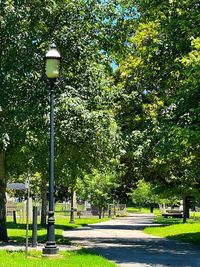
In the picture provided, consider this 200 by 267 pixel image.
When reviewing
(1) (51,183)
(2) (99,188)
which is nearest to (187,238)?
(1) (51,183)

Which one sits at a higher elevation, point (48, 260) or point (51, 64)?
point (51, 64)

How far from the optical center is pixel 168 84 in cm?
2123

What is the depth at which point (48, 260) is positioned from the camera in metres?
13.2

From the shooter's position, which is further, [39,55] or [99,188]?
[99,188]

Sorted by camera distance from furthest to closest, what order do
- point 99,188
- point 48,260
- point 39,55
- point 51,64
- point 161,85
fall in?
point 99,188
point 161,85
point 39,55
point 51,64
point 48,260

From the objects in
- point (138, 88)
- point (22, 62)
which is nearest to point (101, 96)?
point (22, 62)

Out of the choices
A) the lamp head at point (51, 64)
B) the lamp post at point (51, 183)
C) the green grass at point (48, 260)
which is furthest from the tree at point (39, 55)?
the green grass at point (48, 260)

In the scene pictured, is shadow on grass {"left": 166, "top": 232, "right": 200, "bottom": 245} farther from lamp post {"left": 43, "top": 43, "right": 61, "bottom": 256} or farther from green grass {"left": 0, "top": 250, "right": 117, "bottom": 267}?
lamp post {"left": 43, "top": 43, "right": 61, "bottom": 256}

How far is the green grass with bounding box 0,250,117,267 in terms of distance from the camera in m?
12.3

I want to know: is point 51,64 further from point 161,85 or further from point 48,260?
point 161,85

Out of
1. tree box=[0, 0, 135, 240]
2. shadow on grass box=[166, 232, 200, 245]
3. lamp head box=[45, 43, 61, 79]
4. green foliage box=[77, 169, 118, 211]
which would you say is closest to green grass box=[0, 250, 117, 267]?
tree box=[0, 0, 135, 240]

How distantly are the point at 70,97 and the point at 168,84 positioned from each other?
508cm

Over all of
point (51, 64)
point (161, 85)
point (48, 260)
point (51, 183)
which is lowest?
point (48, 260)

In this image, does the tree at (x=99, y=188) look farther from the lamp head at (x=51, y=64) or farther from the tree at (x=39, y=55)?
the lamp head at (x=51, y=64)
